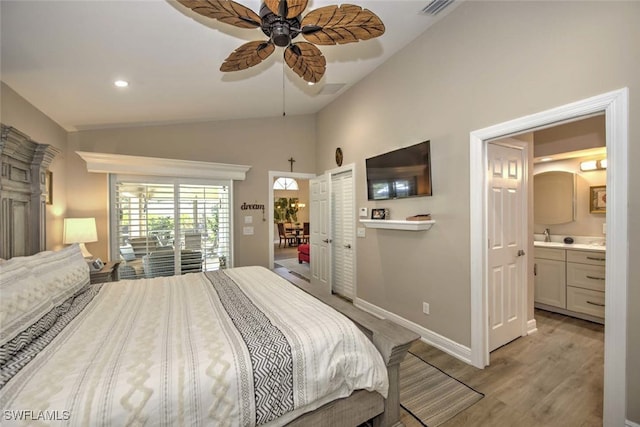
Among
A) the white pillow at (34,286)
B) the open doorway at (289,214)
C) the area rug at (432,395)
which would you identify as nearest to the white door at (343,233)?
the area rug at (432,395)

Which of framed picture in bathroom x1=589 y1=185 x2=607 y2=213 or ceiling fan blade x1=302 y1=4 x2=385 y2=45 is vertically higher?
ceiling fan blade x1=302 y1=4 x2=385 y2=45

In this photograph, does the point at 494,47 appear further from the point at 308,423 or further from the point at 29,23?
the point at 29,23

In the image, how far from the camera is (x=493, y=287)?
2.58 meters

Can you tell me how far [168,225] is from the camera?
12.8 feet

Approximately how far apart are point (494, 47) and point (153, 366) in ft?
10.4

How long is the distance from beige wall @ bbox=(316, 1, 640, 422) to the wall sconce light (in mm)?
2617

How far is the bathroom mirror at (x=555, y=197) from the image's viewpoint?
3822 mm

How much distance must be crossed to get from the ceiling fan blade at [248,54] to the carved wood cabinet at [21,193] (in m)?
1.79

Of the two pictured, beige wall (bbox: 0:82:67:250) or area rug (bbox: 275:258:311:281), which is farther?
area rug (bbox: 275:258:311:281)

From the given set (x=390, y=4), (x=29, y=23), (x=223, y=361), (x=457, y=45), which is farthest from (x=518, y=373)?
(x=29, y=23)

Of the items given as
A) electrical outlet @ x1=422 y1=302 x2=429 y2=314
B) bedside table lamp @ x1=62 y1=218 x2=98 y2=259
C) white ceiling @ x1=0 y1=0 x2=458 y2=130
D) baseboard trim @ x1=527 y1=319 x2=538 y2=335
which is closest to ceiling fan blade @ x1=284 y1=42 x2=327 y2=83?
white ceiling @ x1=0 y1=0 x2=458 y2=130

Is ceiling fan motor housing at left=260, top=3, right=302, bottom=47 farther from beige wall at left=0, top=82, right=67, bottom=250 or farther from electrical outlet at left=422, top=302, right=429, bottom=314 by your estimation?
electrical outlet at left=422, top=302, right=429, bottom=314

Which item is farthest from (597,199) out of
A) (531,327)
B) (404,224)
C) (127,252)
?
(127,252)

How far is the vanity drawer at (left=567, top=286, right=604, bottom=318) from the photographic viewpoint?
10.3 ft
